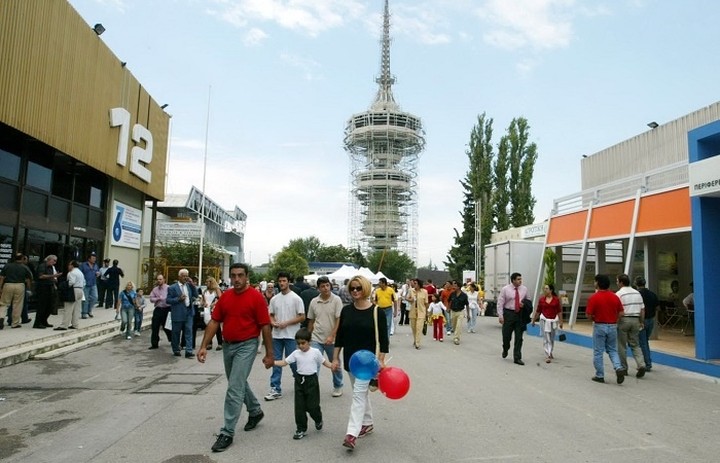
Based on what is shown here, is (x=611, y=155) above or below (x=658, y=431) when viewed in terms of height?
above

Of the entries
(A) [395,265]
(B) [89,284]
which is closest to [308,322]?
(B) [89,284]

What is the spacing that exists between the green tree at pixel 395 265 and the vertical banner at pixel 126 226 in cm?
5947

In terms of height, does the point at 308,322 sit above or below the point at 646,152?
below

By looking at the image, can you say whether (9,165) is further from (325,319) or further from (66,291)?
(325,319)

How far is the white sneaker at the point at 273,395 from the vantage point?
7.12 meters

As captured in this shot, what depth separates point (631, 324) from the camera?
9.12 metres

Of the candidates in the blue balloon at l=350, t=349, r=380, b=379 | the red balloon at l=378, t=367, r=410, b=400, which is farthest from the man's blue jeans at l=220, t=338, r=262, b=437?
the red balloon at l=378, t=367, r=410, b=400

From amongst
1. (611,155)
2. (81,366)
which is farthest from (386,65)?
(81,366)

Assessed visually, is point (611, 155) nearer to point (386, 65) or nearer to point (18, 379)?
point (18, 379)

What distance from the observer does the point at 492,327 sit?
20.1m

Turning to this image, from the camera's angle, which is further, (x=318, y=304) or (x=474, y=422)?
(x=318, y=304)

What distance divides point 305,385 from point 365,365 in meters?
0.78

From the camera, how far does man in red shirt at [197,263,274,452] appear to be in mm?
5398

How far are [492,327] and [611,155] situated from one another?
10.00m
